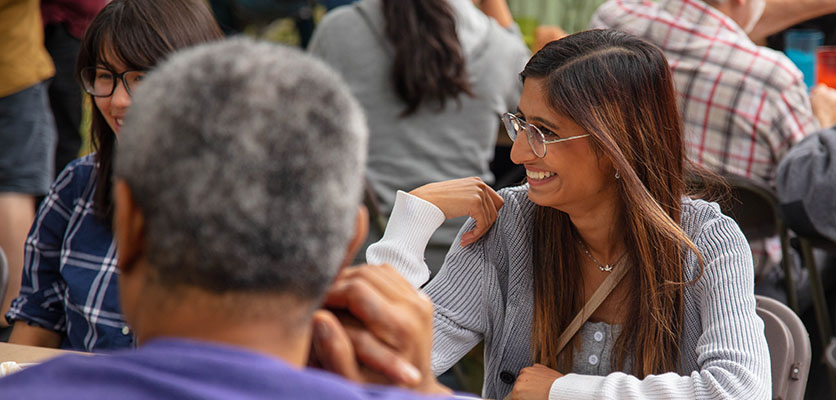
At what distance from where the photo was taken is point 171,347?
2.47 ft

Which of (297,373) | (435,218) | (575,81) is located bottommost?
(435,218)

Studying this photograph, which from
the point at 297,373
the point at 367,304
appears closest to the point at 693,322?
the point at 367,304

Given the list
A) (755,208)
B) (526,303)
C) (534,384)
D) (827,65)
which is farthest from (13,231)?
(827,65)

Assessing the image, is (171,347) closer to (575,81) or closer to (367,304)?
(367,304)

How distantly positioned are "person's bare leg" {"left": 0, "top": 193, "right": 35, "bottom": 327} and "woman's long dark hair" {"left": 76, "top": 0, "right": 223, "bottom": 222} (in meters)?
1.42

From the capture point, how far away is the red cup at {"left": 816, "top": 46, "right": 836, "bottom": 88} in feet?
→ 9.97

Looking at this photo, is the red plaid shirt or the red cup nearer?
the red plaid shirt

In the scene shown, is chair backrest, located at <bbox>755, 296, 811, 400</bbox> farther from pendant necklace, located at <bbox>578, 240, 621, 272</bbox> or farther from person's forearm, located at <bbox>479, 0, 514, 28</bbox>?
person's forearm, located at <bbox>479, 0, 514, 28</bbox>

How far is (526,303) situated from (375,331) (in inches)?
31.7

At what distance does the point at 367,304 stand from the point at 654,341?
829 mm

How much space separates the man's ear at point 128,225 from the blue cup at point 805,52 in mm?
3125

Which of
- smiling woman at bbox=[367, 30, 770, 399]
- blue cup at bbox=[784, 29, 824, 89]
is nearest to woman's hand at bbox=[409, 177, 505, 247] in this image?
smiling woman at bbox=[367, 30, 770, 399]

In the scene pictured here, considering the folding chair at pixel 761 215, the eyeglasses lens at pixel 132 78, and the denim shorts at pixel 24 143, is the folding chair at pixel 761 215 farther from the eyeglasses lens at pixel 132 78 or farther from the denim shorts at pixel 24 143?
the denim shorts at pixel 24 143

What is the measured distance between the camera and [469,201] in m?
1.83
